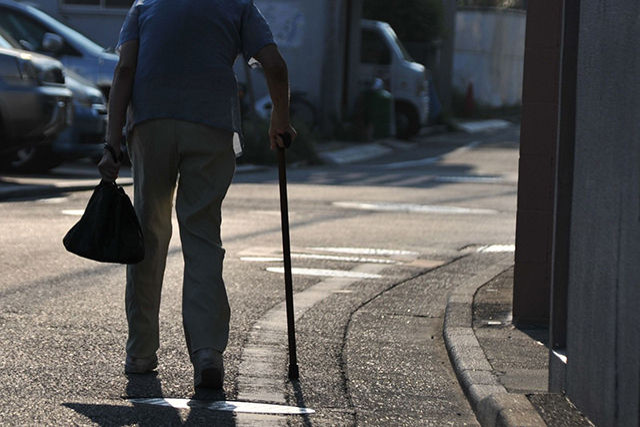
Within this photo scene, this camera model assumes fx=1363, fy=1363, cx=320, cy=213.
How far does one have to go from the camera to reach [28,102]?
13.5 meters

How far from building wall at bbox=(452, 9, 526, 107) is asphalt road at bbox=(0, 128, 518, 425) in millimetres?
32257

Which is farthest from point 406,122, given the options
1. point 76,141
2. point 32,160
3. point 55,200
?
point 55,200

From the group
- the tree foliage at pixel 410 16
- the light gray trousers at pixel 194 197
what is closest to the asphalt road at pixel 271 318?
the light gray trousers at pixel 194 197

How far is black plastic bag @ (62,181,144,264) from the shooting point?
5.31m

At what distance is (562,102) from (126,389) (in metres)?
1.98

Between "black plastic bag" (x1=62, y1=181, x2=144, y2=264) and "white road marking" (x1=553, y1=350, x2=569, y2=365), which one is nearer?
"white road marking" (x1=553, y1=350, x2=569, y2=365)

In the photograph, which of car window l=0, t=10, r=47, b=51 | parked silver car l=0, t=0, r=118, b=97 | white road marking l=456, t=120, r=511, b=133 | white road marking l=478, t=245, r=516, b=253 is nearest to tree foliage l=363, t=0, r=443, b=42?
white road marking l=456, t=120, r=511, b=133

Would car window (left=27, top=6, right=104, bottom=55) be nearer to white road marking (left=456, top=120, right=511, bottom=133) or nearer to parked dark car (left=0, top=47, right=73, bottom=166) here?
parked dark car (left=0, top=47, right=73, bottom=166)

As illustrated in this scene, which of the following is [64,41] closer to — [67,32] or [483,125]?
[67,32]

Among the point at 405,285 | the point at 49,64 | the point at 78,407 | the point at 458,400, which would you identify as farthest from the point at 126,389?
the point at 49,64

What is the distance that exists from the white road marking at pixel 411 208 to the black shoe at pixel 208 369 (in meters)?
8.35

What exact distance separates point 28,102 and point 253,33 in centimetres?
844

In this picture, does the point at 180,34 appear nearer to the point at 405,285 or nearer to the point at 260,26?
the point at 260,26

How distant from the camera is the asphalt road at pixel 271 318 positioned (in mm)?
5125
